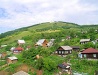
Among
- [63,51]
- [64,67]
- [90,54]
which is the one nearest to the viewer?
[64,67]

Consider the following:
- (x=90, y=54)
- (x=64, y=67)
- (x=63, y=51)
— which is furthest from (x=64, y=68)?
(x=63, y=51)

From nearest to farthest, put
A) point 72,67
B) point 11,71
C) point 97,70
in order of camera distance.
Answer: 1. point 97,70
2. point 72,67
3. point 11,71

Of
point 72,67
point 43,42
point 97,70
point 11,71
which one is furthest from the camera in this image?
point 43,42

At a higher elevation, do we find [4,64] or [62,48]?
[62,48]

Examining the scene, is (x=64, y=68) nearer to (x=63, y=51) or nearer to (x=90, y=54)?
(x=90, y=54)

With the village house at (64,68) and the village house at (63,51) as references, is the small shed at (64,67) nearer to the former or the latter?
the village house at (64,68)

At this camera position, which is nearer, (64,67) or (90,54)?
(64,67)

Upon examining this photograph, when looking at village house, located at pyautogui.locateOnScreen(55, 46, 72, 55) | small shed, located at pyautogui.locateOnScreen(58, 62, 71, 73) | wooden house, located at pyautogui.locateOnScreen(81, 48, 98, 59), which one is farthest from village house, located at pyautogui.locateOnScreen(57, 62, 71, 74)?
village house, located at pyautogui.locateOnScreen(55, 46, 72, 55)

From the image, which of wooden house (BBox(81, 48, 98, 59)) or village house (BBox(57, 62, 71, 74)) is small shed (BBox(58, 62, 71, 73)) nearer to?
village house (BBox(57, 62, 71, 74))

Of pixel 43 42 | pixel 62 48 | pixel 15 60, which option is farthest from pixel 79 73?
pixel 43 42

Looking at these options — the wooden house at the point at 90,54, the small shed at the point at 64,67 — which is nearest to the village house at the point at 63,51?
the wooden house at the point at 90,54

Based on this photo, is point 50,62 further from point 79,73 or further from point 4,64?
point 4,64

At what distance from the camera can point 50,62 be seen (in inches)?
2062

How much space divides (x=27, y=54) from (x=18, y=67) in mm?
6961
